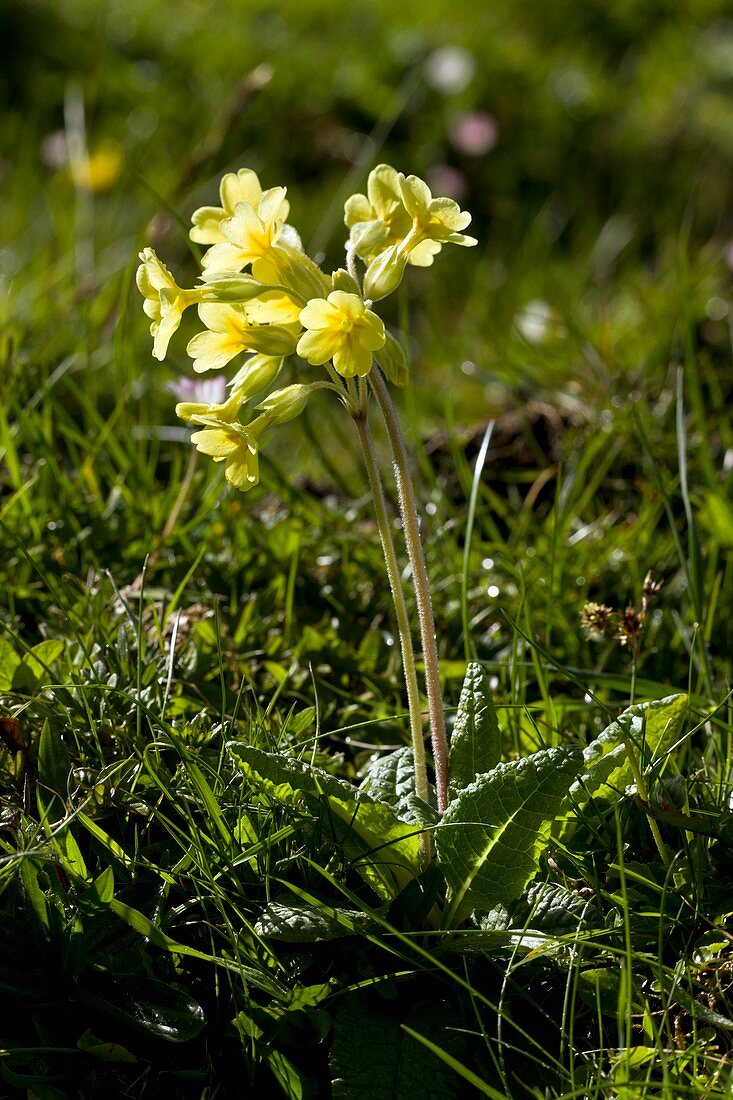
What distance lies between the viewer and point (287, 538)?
2197 mm

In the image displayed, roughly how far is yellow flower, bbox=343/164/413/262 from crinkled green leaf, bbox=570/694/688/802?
0.71 meters

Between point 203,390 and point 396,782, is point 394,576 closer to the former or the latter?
point 396,782

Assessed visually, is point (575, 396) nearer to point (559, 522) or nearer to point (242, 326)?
point (559, 522)

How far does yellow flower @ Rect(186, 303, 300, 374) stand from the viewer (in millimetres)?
1359

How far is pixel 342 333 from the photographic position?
1277mm

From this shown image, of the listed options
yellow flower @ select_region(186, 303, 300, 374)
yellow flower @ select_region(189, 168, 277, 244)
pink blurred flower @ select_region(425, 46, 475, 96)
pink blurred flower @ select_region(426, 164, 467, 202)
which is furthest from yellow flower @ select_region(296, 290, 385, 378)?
pink blurred flower @ select_region(425, 46, 475, 96)

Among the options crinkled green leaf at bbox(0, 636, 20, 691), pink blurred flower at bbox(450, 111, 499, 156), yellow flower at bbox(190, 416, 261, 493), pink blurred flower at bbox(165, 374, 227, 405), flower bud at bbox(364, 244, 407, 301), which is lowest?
pink blurred flower at bbox(450, 111, 499, 156)

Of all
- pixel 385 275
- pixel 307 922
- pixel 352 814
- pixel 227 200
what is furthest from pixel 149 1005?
pixel 227 200

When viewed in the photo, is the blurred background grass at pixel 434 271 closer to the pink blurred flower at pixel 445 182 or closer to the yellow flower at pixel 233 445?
the pink blurred flower at pixel 445 182

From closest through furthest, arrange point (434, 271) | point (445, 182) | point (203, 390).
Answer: point (203, 390) < point (434, 271) < point (445, 182)

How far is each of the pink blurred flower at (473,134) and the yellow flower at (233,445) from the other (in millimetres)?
4252

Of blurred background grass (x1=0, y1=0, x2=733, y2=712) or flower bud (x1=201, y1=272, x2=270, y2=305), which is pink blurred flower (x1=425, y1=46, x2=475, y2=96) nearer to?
blurred background grass (x1=0, y1=0, x2=733, y2=712)

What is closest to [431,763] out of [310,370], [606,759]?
[606,759]

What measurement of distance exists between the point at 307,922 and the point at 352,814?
14 centimetres
